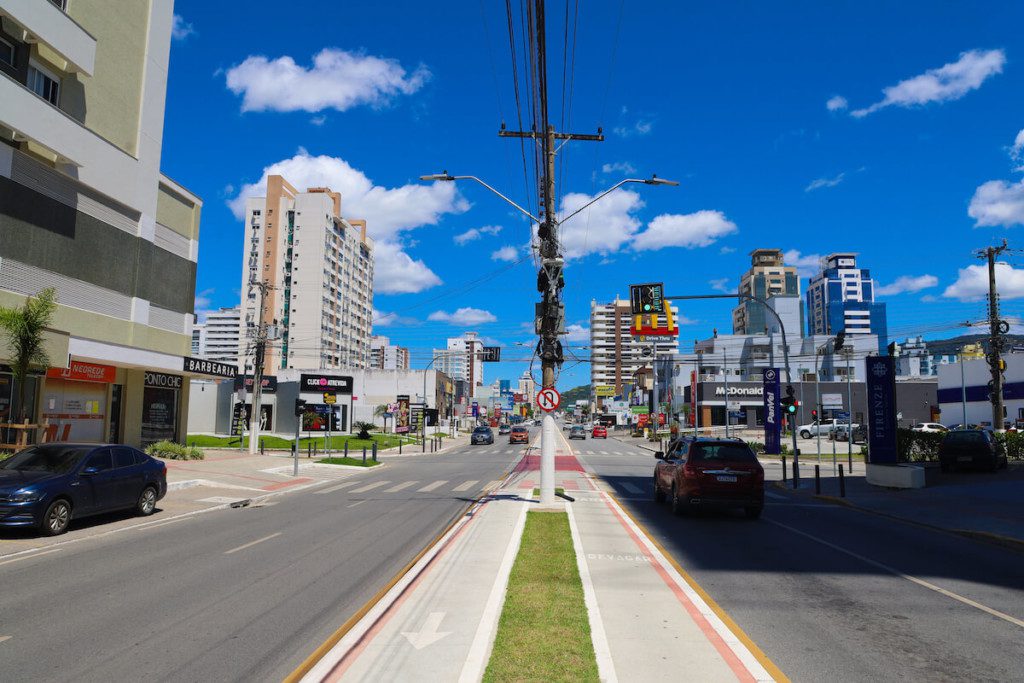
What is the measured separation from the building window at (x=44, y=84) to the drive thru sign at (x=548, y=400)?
20.2 m

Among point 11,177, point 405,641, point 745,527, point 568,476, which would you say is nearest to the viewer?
point 405,641

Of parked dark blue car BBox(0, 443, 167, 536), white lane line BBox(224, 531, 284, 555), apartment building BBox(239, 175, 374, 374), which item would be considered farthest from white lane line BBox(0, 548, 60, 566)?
apartment building BBox(239, 175, 374, 374)

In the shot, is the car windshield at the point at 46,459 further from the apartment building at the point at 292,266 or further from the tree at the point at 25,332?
the apartment building at the point at 292,266

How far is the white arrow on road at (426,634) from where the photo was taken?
594cm

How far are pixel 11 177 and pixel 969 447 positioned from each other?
3456cm

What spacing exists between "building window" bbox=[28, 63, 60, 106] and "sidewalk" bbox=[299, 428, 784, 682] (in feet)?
75.2

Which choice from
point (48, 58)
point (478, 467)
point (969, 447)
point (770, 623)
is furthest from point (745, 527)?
point (48, 58)

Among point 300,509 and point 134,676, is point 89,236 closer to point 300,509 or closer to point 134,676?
point 300,509

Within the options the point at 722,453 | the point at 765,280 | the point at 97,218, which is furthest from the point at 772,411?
the point at 765,280

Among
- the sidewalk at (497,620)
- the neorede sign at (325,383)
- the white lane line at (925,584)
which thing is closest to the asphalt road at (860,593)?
the white lane line at (925,584)

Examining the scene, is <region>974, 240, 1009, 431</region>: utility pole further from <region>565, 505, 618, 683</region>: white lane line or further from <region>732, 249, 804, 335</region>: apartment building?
<region>732, 249, 804, 335</region>: apartment building

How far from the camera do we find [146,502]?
50.2 ft

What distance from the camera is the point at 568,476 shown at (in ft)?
89.9

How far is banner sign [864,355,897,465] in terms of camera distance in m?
21.9
